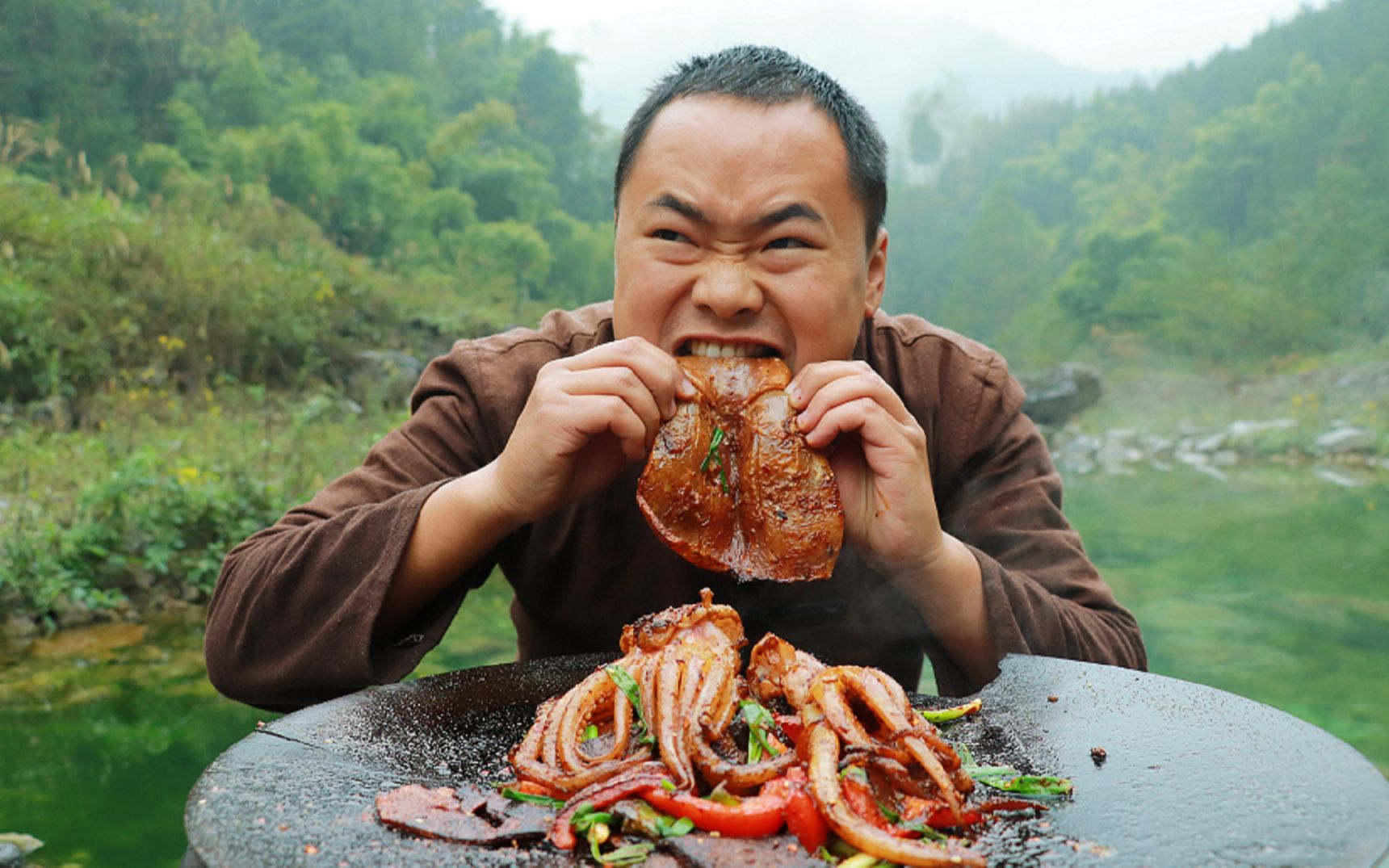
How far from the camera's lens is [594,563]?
2898 millimetres

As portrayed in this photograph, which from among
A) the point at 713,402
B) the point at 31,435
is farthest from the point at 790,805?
the point at 31,435

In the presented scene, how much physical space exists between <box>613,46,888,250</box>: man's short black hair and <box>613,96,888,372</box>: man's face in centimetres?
5

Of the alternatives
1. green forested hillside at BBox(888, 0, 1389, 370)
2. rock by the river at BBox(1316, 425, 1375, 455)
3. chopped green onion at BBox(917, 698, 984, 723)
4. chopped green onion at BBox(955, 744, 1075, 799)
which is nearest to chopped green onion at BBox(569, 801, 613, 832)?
chopped green onion at BBox(955, 744, 1075, 799)

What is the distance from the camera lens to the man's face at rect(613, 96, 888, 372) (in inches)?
94.3

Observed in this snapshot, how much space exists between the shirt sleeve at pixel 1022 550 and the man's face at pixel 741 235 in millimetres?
668

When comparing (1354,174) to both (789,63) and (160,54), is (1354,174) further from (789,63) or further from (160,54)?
(789,63)

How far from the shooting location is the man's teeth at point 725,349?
98.1 inches

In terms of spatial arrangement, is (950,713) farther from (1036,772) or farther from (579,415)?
(579,415)

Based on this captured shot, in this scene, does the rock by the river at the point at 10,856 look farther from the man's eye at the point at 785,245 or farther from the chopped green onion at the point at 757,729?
the man's eye at the point at 785,245

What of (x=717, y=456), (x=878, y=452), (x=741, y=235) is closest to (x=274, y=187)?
(x=741, y=235)

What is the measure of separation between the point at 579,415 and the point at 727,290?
0.50 m

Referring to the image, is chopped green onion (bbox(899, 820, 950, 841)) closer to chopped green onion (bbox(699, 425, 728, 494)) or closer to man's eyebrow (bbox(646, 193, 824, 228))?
chopped green onion (bbox(699, 425, 728, 494))

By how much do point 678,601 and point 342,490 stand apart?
922 mm

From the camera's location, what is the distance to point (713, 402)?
234cm
